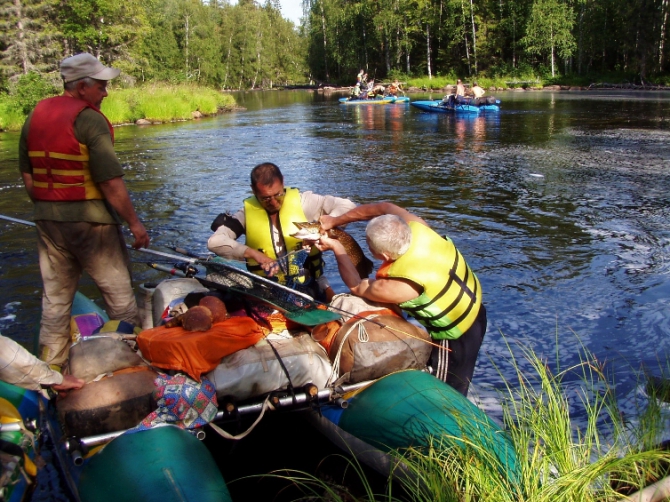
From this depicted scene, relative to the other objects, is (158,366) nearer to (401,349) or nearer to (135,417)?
(135,417)

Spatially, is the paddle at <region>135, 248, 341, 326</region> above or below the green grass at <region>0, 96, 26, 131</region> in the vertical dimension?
below

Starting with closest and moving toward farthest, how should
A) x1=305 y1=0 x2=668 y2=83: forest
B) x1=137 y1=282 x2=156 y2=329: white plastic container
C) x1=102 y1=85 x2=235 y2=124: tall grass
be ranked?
x1=137 y1=282 x2=156 y2=329: white plastic container, x1=102 y1=85 x2=235 y2=124: tall grass, x1=305 y1=0 x2=668 y2=83: forest

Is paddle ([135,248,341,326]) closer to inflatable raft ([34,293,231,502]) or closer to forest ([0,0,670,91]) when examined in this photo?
inflatable raft ([34,293,231,502])

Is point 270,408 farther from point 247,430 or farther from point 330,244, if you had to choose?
point 330,244

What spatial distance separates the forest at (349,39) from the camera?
138ft

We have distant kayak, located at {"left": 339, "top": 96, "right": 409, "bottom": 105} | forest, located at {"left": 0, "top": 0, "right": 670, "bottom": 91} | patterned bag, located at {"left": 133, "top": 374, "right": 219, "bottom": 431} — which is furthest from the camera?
forest, located at {"left": 0, "top": 0, "right": 670, "bottom": 91}

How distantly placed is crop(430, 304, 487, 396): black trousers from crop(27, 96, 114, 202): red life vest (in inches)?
101

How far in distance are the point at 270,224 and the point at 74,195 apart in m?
1.45

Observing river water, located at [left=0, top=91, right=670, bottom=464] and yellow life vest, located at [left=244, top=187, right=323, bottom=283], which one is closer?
yellow life vest, located at [left=244, top=187, right=323, bottom=283]

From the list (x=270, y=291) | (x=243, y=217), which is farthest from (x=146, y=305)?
(x=270, y=291)

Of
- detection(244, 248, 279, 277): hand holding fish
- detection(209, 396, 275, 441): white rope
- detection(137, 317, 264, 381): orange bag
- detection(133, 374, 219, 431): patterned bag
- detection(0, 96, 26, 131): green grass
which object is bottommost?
detection(209, 396, 275, 441): white rope

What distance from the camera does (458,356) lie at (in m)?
4.13

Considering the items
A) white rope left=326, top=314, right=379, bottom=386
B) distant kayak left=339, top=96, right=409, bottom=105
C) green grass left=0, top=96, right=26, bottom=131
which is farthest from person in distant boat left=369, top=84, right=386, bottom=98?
white rope left=326, top=314, right=379, bottom=386

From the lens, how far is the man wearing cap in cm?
404
